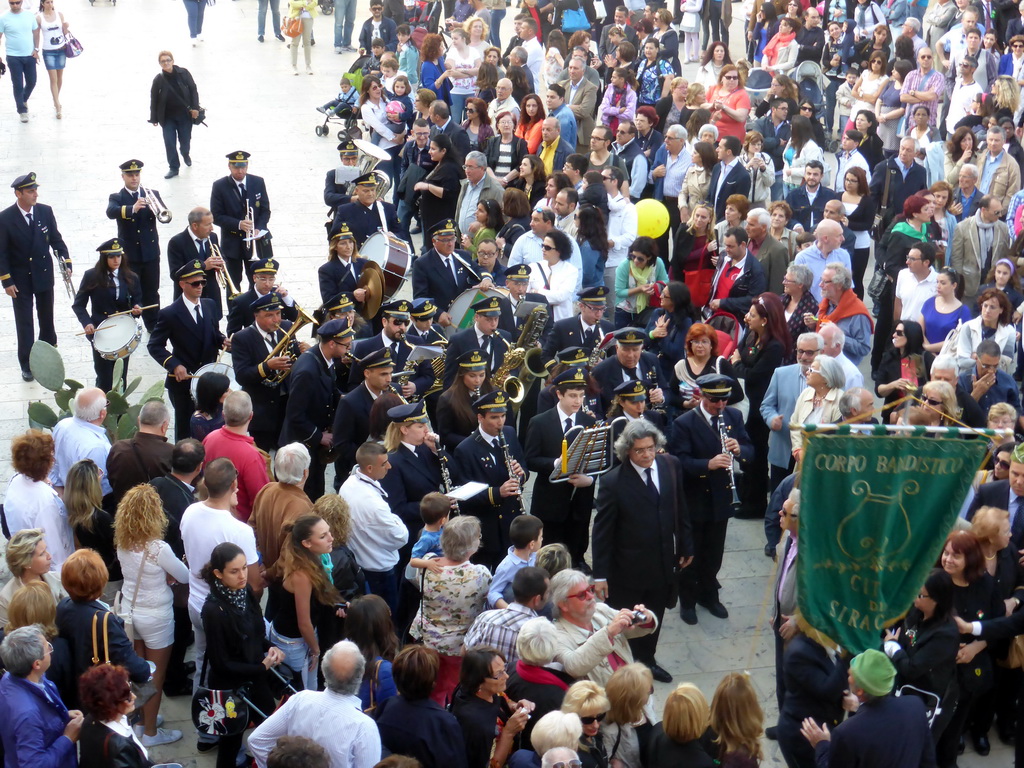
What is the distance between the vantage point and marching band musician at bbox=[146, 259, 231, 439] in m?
10.1

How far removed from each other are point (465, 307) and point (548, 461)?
2530 millimetres

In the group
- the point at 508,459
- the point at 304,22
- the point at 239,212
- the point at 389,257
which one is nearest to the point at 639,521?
the point at 508,459

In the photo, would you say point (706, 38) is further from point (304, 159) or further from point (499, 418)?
point (499, 418)

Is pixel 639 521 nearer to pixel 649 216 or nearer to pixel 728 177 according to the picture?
pixel 649 216

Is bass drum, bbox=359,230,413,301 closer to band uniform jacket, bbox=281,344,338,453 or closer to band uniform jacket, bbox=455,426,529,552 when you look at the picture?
band uniform jacket, bbox=281,344,338,453

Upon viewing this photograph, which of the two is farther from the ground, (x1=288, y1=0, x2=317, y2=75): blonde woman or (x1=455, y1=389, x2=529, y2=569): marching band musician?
(x1=288, y1=0, x2=317, y2=75): blonde woman

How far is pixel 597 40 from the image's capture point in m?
21.3

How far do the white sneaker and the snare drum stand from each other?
403cm

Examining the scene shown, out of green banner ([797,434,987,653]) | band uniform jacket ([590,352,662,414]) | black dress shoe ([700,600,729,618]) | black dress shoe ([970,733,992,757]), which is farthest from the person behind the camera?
band uniform jacket ([590,352,662,414])

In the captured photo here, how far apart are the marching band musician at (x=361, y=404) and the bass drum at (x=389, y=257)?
7.92ft

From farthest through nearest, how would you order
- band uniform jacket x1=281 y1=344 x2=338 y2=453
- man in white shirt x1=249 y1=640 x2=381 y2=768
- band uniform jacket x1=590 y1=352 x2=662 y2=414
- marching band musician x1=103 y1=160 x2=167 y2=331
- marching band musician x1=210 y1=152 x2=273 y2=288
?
marching band musician x1=210 y1=152 x2=273 y2=288
marching band musician x1=103 y1=160 x2=167 y2=331
band uniform jacket x1=590 y1=352 x2=662 y2=414
band uniform jacket x1=281 y1=344 x2=338 y2=453
man in white shirt x1=249 y1=640 x2=381 y2=768

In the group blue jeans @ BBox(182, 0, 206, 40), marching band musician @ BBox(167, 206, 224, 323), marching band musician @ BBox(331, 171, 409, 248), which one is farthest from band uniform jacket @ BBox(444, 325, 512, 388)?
blue jeans @ BBox(182, 0, 206, 40)

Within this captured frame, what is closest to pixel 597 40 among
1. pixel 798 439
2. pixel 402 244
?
pixel 402 244

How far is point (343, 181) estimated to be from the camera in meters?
13.0
